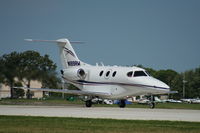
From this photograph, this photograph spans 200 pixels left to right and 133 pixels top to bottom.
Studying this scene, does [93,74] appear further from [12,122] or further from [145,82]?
[12,122]

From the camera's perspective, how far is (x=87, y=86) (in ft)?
155

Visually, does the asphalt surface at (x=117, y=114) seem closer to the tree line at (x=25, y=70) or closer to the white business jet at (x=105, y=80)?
the white business jet at (x=105, y=80)

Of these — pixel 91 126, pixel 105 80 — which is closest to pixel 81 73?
pixel 105 80

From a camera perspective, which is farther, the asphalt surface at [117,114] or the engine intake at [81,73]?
the engine intake at [81,73]

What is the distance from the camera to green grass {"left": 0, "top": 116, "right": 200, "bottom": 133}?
20.2m

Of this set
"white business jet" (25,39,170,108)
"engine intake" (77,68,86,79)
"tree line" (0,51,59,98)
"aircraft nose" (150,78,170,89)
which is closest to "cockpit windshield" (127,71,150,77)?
"white business jet" (25,39,170,108)

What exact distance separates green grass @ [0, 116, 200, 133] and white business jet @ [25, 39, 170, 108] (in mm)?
17026

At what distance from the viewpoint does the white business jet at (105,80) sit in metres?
41.7

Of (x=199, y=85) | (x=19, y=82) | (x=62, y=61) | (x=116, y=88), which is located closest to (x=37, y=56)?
(x=19, y=82)

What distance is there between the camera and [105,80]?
148 ft

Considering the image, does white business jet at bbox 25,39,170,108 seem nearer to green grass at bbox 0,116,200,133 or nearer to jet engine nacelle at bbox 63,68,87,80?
jet engine nacelle at bbox 63,68,87,80

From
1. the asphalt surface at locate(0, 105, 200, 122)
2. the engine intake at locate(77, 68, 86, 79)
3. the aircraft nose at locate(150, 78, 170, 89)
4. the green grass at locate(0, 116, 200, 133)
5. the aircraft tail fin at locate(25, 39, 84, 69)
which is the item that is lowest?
the green grass at locate(0, 116, 200, 133)

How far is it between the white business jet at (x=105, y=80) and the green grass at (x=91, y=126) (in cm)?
1703

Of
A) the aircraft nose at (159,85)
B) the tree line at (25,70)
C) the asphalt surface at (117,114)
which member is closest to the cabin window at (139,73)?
the aircraft nose at (159,85)
